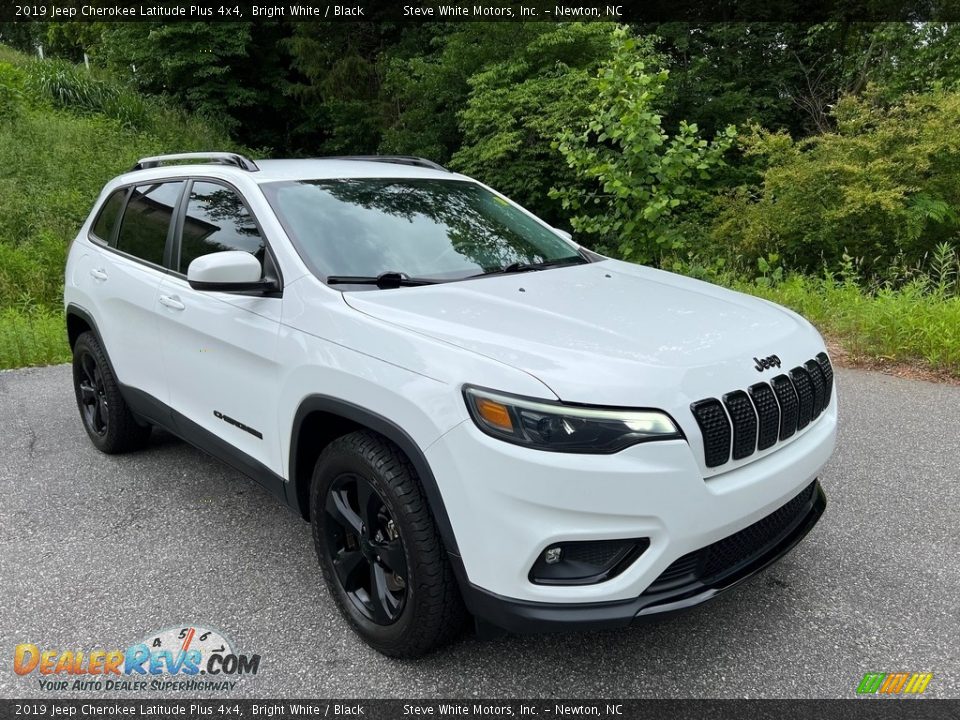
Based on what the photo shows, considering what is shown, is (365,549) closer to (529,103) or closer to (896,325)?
(896,325)

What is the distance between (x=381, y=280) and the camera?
2.81 meters

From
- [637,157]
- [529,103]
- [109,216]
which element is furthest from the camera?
[529,103]

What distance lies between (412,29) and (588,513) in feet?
68.0

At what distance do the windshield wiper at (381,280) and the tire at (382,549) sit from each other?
0.62m

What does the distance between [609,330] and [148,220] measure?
2.75m

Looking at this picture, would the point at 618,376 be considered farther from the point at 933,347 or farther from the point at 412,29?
the point at 412,29

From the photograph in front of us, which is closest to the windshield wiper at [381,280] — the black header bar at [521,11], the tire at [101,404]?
the tire at [101,404]

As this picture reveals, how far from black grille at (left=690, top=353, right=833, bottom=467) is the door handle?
7.79 feet

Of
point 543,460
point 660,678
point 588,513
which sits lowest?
point 660,678

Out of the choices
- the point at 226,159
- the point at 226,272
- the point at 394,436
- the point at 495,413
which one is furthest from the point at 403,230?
the point at 495,413

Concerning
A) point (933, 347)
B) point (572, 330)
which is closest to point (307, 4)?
point (933, 347)

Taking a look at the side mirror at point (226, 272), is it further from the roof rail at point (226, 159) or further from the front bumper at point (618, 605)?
the front bumper at point (618, 605)

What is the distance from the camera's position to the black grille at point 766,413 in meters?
2.28

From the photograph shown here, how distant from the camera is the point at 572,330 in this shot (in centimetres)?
238
